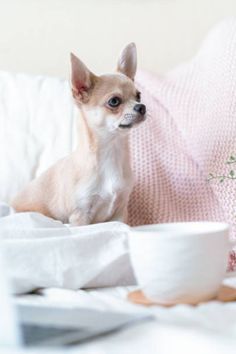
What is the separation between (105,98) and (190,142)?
1.05 ft

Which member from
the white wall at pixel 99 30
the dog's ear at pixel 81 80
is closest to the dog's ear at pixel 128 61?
the dog's ear at pixel 81 80

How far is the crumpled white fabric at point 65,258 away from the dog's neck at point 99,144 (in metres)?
0.38

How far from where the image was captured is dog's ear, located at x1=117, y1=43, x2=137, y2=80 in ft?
5.12

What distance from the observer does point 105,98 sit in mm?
1485

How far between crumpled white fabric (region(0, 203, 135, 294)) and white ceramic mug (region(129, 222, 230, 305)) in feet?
0.76

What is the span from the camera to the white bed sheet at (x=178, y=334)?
0.68 meters

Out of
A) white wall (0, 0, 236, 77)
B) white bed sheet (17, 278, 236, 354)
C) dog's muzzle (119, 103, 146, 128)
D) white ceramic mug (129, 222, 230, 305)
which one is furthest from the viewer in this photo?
white wall (0, 0, 236, 77)

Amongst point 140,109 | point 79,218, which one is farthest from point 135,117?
point 79,218

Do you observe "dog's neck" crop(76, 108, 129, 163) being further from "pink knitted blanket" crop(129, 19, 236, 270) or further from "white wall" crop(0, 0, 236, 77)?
"white wall" crop(0, 0, 236, 77)

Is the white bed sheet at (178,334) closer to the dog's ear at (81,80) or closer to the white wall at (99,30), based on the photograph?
the dog's ear at (81,80)

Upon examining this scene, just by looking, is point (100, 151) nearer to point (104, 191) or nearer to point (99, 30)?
point (104, 191)

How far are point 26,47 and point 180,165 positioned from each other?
0.68m

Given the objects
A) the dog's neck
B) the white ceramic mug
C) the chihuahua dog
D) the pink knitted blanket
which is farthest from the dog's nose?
the white ceramic mug

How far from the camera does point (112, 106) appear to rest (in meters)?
1.48
